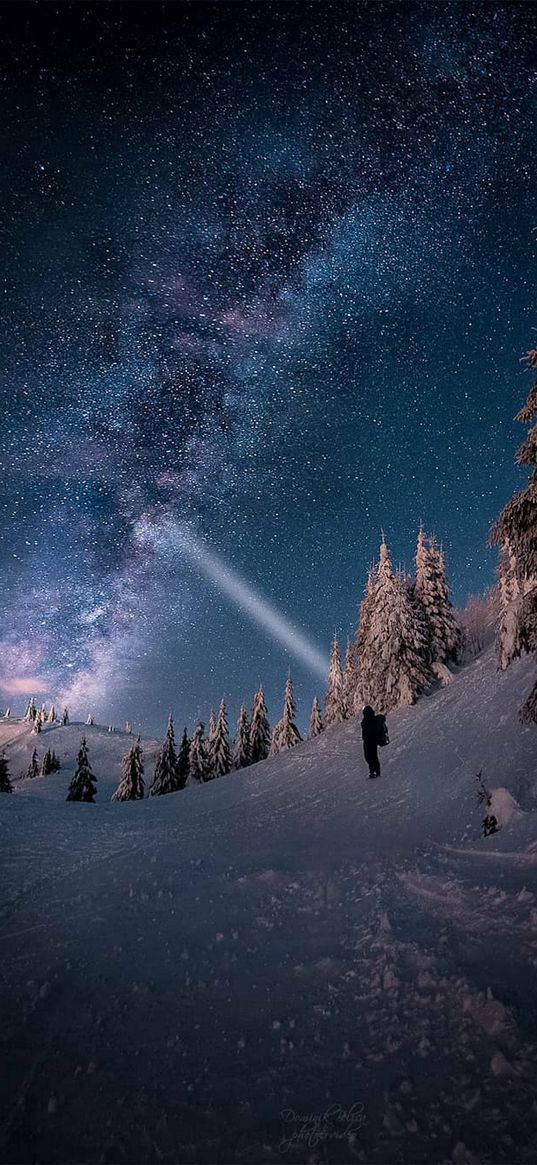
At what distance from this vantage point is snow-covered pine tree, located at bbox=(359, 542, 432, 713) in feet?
93.8

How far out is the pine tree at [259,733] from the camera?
55.8 m

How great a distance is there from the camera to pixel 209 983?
450 centimetres

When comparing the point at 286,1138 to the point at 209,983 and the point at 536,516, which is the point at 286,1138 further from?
the point at 536,516

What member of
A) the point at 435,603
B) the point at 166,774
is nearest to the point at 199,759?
the point at 166,774

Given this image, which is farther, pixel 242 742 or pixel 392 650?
pixel 242 742

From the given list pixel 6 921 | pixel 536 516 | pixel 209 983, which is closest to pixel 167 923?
pixel 209 983

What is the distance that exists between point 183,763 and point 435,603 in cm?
3318

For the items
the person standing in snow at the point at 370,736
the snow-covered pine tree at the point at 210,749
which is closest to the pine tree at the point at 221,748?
the snow-covered pine tree at the point at 210,749

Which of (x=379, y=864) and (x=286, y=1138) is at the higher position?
(x=379, y=864)

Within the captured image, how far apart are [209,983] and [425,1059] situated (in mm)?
2132

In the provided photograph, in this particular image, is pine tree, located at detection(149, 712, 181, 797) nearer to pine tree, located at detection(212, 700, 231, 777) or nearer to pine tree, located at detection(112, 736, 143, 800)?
pine tree, located at detection(112, 736, 143, 800)

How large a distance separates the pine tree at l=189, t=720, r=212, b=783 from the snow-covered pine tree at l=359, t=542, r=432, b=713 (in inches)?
1098

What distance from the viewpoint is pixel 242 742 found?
184 ft

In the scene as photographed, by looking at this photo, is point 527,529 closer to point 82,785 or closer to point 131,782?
point 82,785
